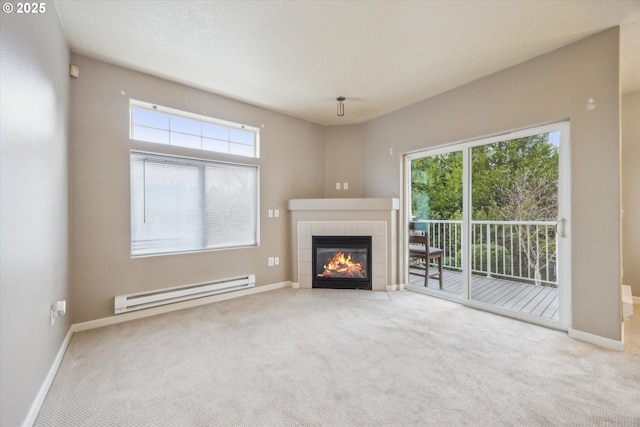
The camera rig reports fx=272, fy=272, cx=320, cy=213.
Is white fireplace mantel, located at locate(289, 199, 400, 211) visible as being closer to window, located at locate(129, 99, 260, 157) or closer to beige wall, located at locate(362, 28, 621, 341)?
window, located at locate(129, 99, 260, 157)

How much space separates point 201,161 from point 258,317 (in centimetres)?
206

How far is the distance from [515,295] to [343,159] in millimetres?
3086

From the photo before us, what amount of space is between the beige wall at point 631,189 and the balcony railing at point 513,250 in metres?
1.50

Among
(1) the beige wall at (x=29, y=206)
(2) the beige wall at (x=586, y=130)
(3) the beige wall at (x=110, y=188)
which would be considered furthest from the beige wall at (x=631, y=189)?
(1) the beige wall at (x=29, y=206)

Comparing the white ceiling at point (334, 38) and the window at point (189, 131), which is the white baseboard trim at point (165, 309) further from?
the white ceiling at point (334, 38)

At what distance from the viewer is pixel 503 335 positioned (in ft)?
8.33

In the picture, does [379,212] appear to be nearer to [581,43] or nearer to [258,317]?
[258,317]

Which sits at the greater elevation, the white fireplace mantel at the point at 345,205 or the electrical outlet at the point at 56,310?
the white fireplace mantel at the point at 345,205

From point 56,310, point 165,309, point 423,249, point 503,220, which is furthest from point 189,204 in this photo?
point 503,220

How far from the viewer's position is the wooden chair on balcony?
3.95 meters

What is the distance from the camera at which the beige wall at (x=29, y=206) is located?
1271 millimetres

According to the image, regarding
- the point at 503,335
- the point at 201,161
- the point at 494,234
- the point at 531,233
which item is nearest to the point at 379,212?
the point at 494,234

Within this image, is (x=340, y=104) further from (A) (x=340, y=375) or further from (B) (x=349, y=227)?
(A) (x=340, y=375)

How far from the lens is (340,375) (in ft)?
6.25
